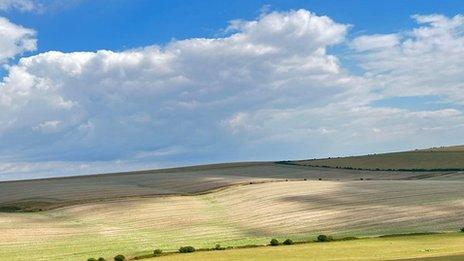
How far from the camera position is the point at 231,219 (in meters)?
60.6

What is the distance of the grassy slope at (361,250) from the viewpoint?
36.8 m

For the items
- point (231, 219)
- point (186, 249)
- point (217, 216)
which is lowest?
point (186, 249)

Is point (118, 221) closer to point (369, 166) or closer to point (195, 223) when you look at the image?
point (195, 223)

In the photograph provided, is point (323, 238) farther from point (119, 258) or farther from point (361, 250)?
point (119, 258)

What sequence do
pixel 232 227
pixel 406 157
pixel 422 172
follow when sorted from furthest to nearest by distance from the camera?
pixel 406 157 → pixel 422 172 → pixel 232 227

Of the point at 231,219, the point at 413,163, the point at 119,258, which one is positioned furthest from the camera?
the point at 413,163

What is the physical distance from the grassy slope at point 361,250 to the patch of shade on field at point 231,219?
85.3 inches

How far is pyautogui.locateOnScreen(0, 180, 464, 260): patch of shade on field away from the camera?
48594mm

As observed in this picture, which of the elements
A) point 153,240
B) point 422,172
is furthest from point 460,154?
point 153,240

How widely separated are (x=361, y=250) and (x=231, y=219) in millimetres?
22414

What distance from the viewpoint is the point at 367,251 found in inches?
1542

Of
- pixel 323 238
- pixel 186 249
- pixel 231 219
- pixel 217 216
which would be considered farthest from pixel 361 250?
pixel 217 216

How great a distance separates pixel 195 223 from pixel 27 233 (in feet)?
50.0

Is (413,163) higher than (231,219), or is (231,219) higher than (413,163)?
(413,163)
